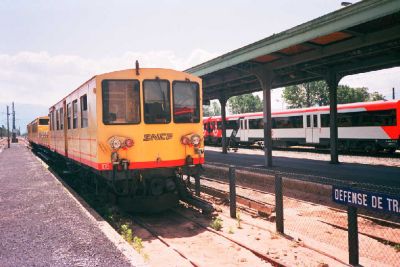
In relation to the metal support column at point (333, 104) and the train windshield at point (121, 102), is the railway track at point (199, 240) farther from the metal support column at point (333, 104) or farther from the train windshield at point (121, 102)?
the metal support column at point (333, 104)

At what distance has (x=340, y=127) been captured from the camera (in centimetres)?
2289

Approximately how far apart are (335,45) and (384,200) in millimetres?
9017

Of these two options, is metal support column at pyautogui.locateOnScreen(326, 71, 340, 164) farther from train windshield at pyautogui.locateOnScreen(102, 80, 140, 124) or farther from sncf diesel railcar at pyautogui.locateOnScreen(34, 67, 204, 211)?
train windshield at pyautogui.locateOnScreen(102, 80, 140, 124)

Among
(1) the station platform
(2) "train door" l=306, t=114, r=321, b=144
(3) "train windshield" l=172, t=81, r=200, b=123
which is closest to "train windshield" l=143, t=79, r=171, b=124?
(3) "train windshield" l=172, t=81, r=200, b=123

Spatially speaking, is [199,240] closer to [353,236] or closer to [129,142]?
[129,142]

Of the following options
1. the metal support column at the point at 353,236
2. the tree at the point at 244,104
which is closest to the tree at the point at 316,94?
the tree at the point at 244,104

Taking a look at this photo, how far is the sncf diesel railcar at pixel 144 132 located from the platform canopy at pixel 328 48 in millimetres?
4500

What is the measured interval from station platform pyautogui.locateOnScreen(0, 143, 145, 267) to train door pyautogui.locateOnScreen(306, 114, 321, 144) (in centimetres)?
1875

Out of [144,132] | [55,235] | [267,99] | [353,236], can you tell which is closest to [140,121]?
[144,132]

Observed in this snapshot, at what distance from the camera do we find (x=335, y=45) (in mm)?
12523

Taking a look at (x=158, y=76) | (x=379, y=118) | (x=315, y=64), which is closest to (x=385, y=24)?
(x=315, y=64)

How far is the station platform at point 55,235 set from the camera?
16.8 feet

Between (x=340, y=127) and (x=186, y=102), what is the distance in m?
16.8

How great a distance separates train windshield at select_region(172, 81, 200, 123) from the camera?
8.66 m
